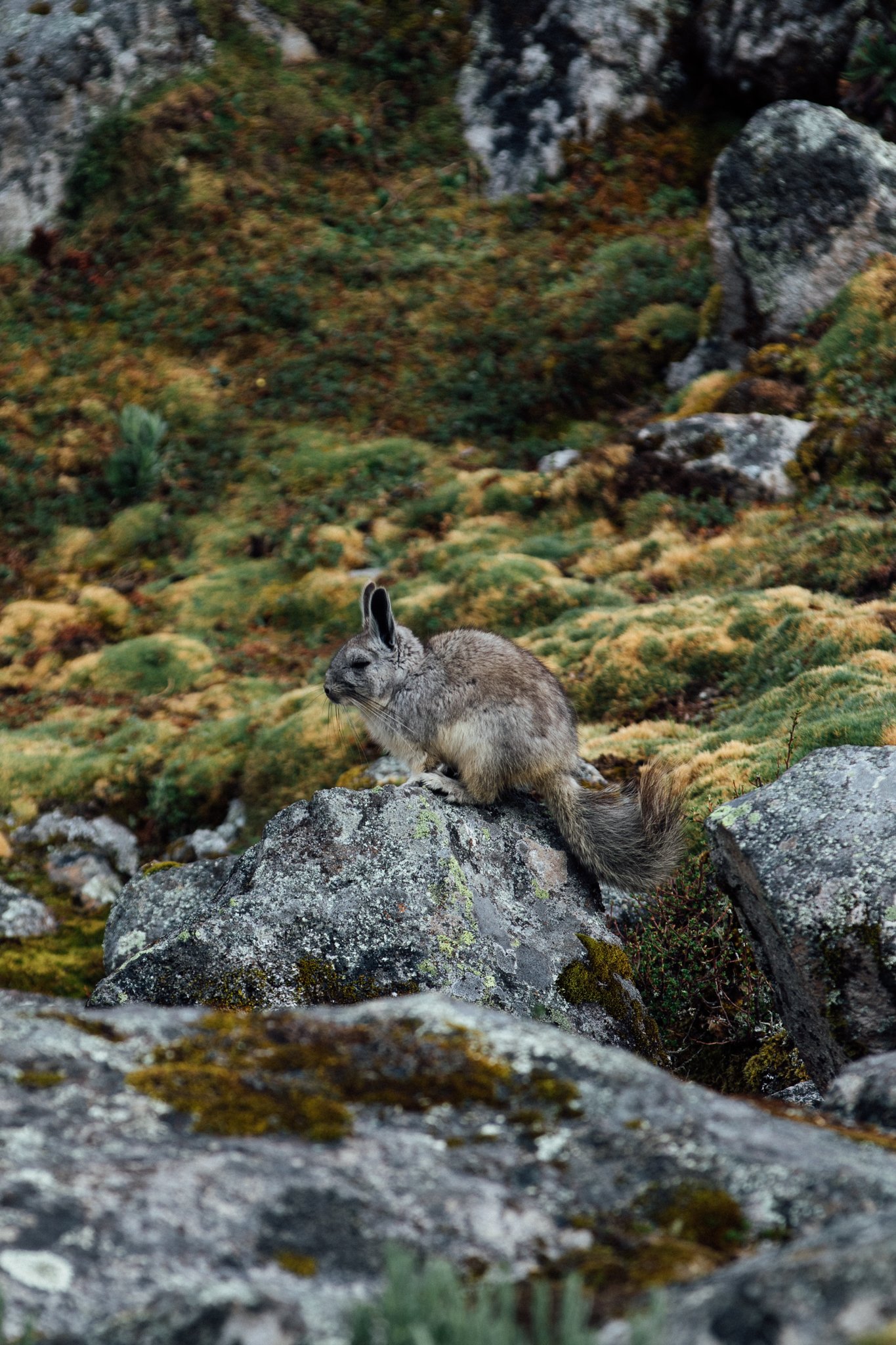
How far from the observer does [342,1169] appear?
3.99m

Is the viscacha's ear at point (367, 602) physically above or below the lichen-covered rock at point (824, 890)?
above

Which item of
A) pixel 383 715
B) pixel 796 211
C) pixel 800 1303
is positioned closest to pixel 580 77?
pixel 796 211

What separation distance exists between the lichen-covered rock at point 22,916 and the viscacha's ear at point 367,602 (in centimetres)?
774

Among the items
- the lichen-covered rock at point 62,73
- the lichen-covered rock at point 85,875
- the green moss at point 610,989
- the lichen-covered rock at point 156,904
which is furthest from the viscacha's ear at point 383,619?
the lichen-covered rock at point 62,73

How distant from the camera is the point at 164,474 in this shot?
31.2 m

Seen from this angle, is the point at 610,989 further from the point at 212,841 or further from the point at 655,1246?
the point at 212,841

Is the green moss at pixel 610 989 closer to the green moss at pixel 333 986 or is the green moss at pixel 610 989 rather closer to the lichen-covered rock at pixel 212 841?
the green moss at pixel 333 986

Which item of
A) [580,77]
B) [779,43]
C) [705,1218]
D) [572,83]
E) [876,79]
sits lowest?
[705,1218]

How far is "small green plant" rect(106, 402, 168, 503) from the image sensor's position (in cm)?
3020

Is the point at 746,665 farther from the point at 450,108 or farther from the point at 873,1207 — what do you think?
the point at 450,108

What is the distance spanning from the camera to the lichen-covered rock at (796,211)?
26453mm

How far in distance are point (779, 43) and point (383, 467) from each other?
1811 centimetres

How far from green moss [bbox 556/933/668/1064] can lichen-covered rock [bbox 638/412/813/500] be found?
624 inches

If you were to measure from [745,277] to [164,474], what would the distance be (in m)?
16.5
